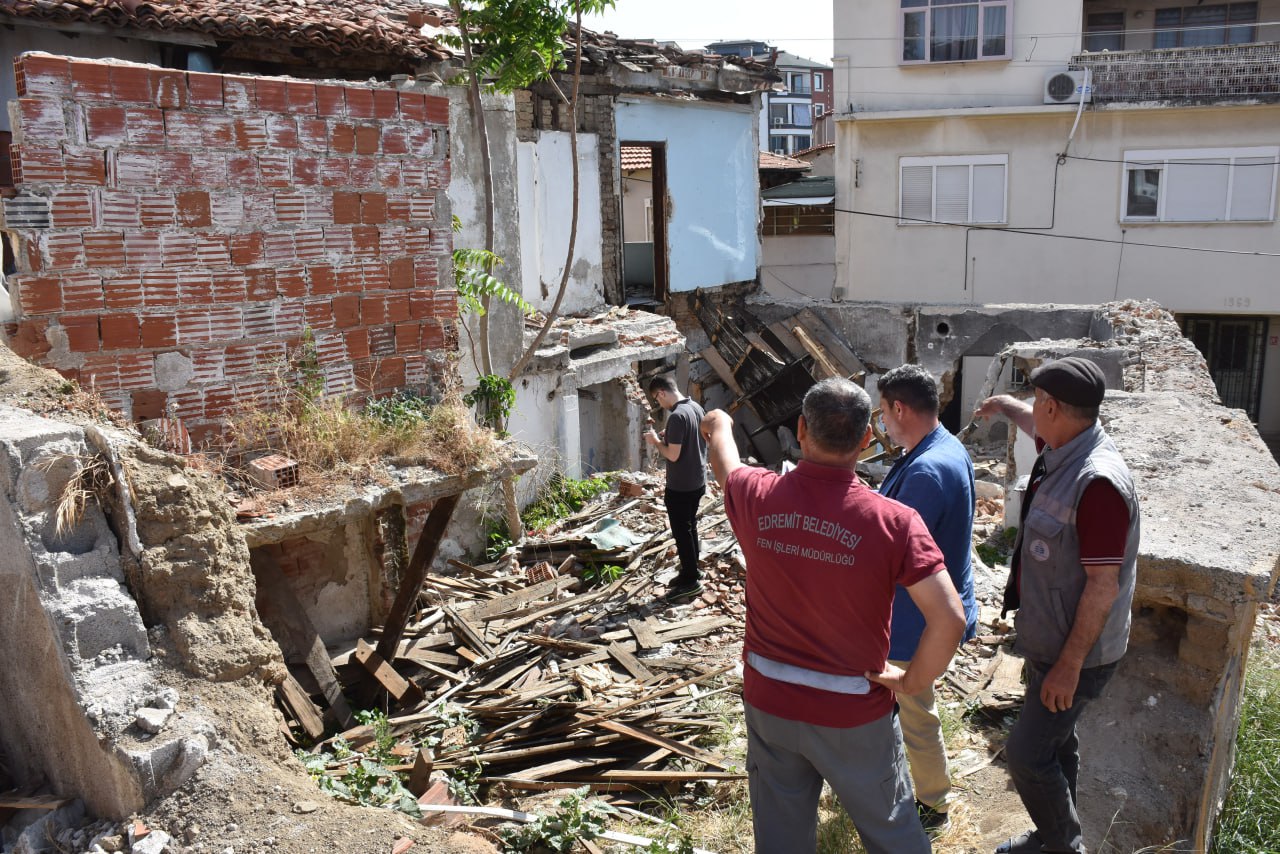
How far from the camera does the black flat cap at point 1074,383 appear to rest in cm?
364

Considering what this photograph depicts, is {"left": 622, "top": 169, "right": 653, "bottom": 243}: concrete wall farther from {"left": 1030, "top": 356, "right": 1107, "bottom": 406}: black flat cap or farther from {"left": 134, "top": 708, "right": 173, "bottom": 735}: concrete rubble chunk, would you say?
{"left": 134, "top": 708, "right": 173, "bottom": 735}: concrete rubble chunk

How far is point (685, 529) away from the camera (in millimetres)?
8203

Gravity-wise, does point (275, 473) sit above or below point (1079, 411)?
below

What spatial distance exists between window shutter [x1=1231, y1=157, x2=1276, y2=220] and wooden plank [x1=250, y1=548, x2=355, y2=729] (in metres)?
19.1

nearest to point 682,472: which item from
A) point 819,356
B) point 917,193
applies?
point 819,356

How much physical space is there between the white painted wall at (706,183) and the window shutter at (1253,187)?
8.89 meters

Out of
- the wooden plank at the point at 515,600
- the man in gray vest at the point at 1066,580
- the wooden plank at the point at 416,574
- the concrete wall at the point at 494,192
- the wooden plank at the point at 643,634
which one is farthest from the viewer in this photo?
the concrete wall at the point at 494,192

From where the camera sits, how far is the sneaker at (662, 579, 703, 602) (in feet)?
26.6

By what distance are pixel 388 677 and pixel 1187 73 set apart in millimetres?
18592

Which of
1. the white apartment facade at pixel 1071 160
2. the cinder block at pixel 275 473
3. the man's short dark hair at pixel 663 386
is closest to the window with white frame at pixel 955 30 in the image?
the white apartment facade at pixel 1071 160

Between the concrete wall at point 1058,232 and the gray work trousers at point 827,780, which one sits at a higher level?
the concrete wall at point 1058,232

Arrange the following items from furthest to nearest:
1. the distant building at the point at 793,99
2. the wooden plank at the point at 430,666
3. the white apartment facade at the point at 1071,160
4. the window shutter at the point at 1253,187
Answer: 1. the distant building at the point at 793,99
2. the white apartment facade at the point at 1071,160
3. the window shutter at the point at 1253,187
4. the wooden plank at the point at 430,666

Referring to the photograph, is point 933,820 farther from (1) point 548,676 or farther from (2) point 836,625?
(1) point 548,676

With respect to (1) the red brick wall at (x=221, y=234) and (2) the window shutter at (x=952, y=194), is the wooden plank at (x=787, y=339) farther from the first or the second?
(1) the red brick wall at (x=221, y=234)
